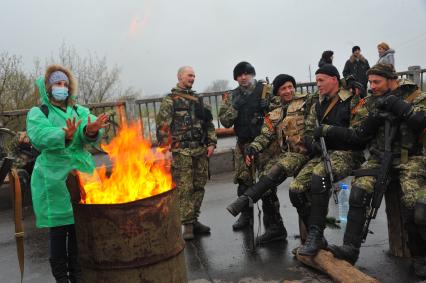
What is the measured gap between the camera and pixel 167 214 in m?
3.12

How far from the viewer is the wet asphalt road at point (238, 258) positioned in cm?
420

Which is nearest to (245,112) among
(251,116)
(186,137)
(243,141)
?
(251,116)

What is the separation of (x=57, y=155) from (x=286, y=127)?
2.61m

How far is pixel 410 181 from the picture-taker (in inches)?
155

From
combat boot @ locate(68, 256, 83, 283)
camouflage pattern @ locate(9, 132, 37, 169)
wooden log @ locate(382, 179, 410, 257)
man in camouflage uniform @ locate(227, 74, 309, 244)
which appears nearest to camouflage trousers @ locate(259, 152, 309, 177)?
man in camouflage uniform @ locate(227, 74, 309, 244)

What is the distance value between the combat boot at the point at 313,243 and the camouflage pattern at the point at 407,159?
2.01 feet

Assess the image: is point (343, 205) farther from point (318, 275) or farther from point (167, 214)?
point (167, 214)

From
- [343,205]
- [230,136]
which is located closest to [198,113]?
[343,205]

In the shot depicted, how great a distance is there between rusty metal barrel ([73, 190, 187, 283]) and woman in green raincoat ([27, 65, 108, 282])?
1.87ft

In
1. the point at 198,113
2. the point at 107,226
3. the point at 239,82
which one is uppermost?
the point at 239,82

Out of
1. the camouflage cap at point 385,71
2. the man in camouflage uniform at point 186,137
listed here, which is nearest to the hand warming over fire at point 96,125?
the man in camouflage uniform at point 186,137

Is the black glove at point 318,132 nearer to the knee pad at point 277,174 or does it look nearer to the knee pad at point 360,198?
the knee pad at point 277,174

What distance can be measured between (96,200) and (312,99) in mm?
2855

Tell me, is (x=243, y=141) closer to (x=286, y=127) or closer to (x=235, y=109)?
(x=235, y=109)
